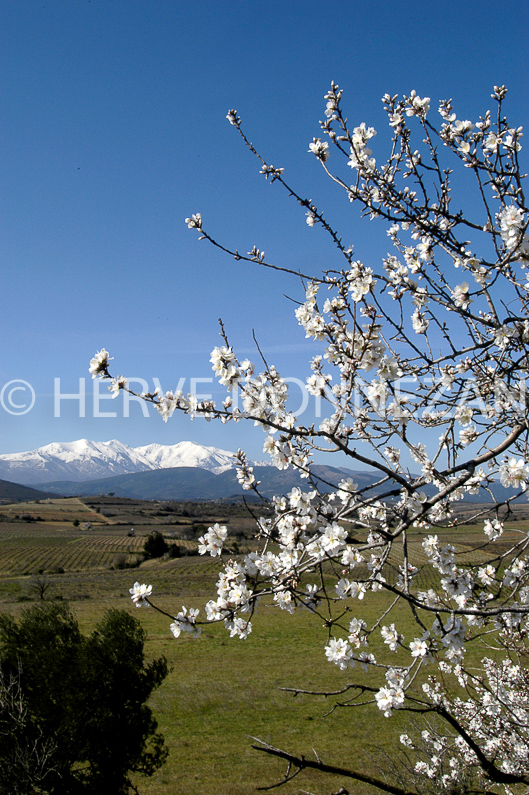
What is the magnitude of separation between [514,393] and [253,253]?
5.46 feet

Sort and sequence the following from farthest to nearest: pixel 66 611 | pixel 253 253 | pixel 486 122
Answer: pixel 66 611, pixel 486 122, pixel 253 253

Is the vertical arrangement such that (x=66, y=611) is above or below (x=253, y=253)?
below

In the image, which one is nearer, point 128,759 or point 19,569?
point 128,759

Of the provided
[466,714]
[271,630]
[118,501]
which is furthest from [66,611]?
[118,501]

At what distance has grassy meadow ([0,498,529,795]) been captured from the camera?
18031mm

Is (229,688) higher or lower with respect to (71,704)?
lower

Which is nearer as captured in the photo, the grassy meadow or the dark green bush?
the dark green bush

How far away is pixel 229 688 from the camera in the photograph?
26.0 m

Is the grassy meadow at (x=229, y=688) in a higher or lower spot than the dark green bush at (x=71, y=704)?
lower

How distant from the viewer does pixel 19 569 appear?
60188 millimetres

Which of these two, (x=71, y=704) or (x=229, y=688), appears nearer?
(x=71, y=704)

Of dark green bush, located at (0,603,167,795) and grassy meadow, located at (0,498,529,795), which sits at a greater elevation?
dark green bush, located at (0,603,167,795)

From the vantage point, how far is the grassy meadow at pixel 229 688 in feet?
59.2

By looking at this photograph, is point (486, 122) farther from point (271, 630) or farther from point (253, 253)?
point (271, 630)
